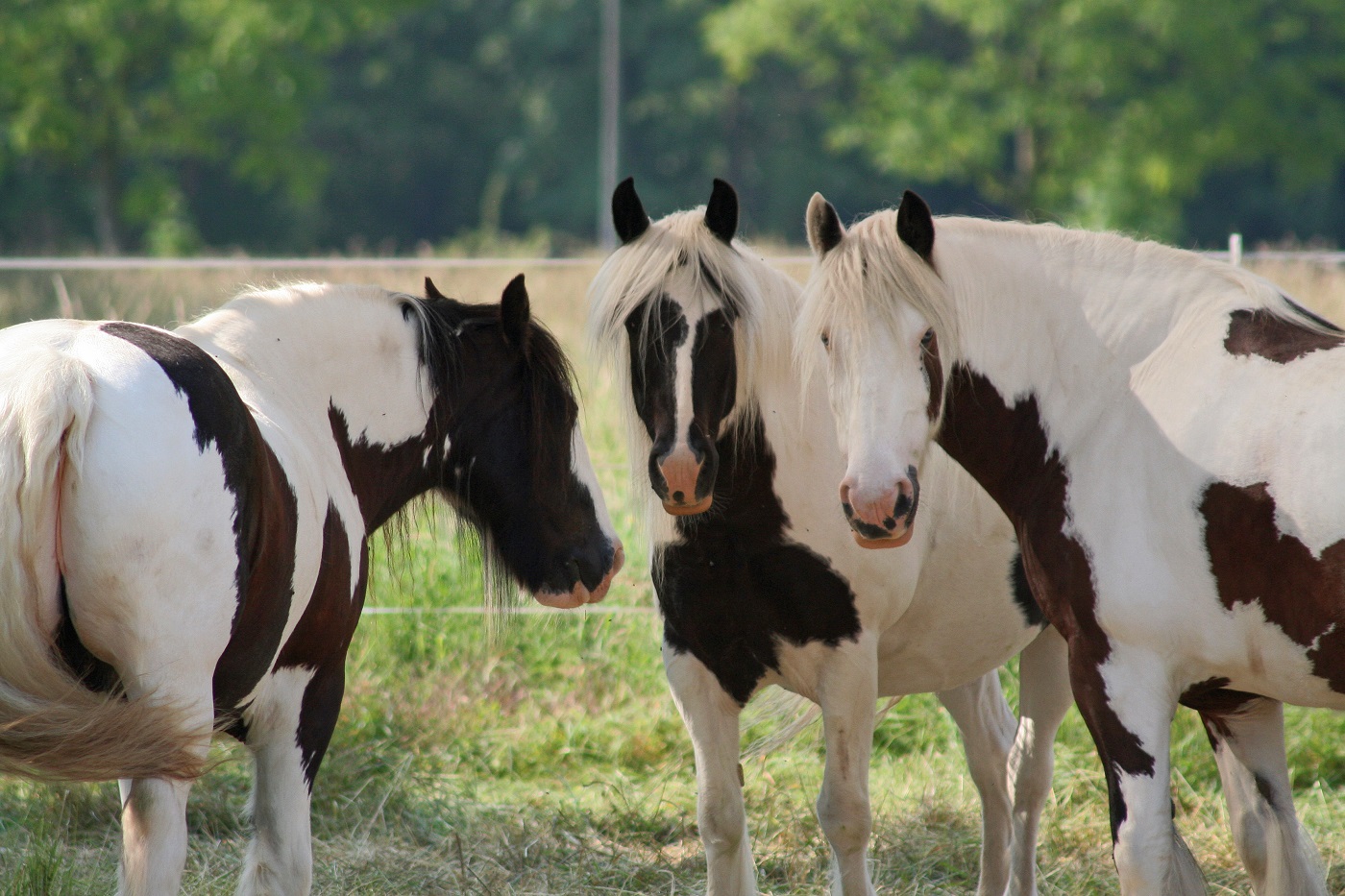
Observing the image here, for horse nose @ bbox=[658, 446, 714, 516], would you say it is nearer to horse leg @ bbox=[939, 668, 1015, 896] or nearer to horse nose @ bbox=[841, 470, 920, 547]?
horse nose @ bbox=[841, 470, 920, 547]

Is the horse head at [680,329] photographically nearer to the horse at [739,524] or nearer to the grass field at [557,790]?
the horse at [739,524]

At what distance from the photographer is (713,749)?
124 inches

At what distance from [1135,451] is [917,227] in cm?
61

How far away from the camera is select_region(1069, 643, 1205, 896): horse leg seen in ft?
7.88

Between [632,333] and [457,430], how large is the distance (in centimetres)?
49

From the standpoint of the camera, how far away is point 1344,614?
88.7 inches

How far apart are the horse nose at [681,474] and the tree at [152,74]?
17.1 metres

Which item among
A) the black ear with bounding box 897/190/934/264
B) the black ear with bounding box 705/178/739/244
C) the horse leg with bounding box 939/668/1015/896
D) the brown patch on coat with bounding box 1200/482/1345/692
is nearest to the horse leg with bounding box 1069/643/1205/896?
the brown patch on coat with bounding box 1200/482/1345/692

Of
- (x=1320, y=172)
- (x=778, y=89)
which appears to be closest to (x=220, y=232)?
(x=778, y=89)

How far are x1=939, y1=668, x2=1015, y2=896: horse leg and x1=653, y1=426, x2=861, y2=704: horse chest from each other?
83 centimetres

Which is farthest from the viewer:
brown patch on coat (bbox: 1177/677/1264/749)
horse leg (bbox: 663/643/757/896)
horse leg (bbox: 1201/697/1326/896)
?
horse leg (bbox: 663/643/757/896)

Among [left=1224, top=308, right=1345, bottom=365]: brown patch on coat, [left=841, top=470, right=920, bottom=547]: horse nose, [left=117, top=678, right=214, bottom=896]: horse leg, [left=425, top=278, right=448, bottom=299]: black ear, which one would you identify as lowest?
[left=117, top=678, right=214, bottom=896]: horse leg

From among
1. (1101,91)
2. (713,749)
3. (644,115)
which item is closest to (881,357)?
(713,749)

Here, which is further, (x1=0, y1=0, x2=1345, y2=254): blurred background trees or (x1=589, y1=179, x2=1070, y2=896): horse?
(x1=0, y1=0, x2=1345, y2=254): blurred background trees
